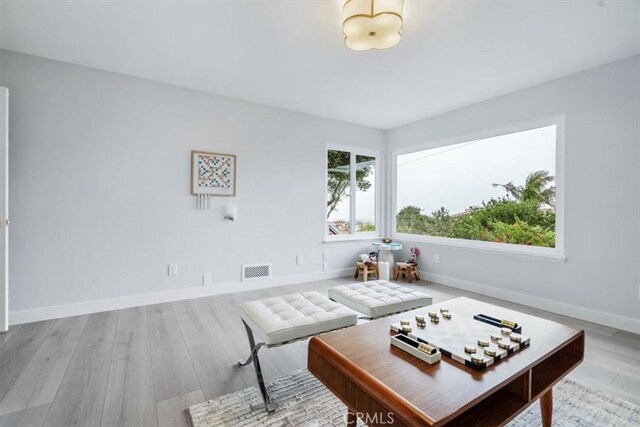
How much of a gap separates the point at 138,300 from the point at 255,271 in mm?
1275

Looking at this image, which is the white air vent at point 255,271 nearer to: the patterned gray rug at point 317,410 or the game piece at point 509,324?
the patterned gray rug at point 317,410

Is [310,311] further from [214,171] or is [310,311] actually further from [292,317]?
[214,171]

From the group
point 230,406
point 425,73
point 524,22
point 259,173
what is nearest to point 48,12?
point 259,173

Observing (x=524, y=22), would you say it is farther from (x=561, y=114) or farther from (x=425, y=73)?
(x=561, y=114)

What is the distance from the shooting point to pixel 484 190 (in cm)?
373

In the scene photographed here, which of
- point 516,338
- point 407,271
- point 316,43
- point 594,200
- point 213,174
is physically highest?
point 316,43

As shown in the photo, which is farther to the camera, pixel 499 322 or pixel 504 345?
pixel 499 322

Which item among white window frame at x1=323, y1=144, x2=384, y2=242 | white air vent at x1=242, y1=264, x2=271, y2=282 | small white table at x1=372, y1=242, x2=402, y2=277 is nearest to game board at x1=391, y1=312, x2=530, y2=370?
white air vent at x1=242, y1=264, x2=271, y2=282

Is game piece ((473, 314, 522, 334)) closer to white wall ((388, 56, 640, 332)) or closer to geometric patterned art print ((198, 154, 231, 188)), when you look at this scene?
white wall ((388, 56, 640, 332))

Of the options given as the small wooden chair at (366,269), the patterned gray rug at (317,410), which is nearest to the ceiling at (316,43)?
the small wooden chair at (366,269)

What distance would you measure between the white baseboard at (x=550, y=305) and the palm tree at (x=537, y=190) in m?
1.02

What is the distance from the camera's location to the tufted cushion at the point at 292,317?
61.3 inches

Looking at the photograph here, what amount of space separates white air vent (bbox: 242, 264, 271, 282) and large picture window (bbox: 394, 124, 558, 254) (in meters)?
2.28

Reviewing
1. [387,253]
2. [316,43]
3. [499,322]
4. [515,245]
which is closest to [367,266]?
[387,253]
